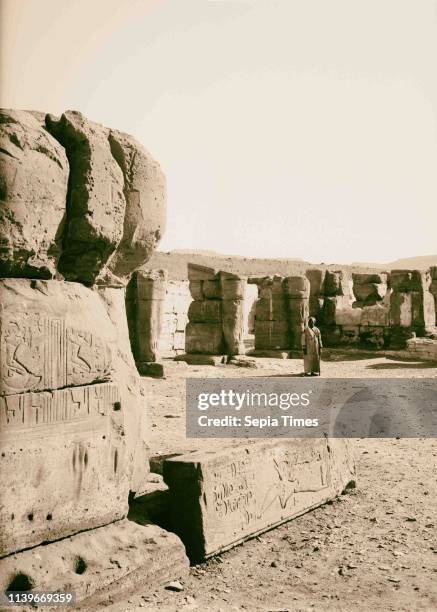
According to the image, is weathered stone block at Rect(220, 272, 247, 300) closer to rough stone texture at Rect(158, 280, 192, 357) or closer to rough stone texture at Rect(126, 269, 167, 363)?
rough stone texture at Rect(126, 269, 167, 363)

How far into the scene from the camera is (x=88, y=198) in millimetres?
3850

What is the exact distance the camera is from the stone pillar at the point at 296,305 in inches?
699

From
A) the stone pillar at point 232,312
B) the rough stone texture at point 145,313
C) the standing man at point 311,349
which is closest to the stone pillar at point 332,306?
the stone pillar at point 232,312

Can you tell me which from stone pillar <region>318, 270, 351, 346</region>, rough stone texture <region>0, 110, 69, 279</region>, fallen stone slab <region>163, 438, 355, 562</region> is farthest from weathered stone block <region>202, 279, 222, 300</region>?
rough stone texture <region>0, 110, 69, 279</region>

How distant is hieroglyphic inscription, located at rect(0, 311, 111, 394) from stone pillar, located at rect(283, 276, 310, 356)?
46.3ft

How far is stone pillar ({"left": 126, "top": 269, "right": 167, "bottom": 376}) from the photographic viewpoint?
13.5 metres

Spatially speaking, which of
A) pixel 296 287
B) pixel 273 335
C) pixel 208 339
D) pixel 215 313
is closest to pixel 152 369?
pixel 208 339

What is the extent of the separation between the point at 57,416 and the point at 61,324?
1.69 feet

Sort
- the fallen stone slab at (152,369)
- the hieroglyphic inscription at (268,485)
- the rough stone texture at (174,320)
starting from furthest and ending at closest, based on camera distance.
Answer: the rough stone texture at (174,320), the fallen stone slab at (152,369), the hieroglyphic inscription at (268,485)

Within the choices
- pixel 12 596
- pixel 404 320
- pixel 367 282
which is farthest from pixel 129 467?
pixel 367 282

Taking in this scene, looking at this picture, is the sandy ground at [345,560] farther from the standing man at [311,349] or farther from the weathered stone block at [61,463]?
the standing man at [311,349]

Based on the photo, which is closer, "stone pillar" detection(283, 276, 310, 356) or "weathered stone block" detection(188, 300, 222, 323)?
"weathered stone block" detection(188, 300, 222, 323)

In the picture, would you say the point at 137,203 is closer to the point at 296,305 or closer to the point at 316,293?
the point at 296,305

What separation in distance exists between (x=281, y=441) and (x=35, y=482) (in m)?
2.29
